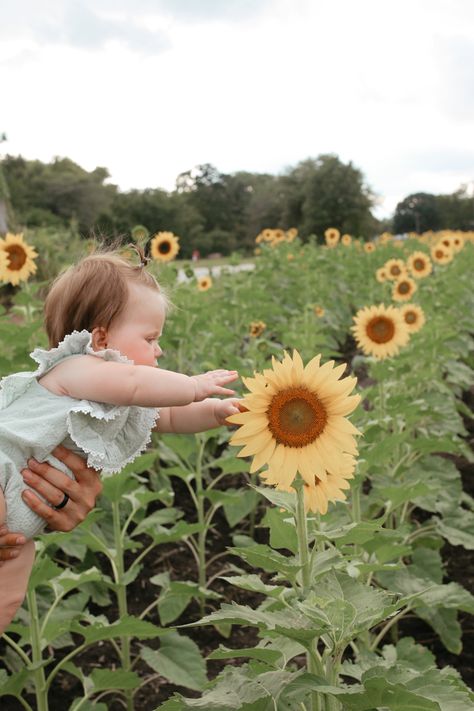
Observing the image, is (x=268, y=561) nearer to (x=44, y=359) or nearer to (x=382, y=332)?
(x=44, y=359)

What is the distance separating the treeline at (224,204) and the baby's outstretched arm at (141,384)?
42.9 feet

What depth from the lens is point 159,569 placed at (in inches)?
159

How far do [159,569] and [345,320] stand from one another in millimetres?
6202

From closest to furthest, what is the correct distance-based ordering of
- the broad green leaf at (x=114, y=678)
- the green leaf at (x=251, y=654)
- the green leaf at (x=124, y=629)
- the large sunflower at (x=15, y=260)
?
the green leaf at (x=251, y=654)
the green leaf at (x=124, y=629)
the broad green leaf at (x=114, y=678)
the large sunflower at (x=15, y=260)

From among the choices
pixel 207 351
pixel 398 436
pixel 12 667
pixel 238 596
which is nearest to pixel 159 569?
pixel 238 596

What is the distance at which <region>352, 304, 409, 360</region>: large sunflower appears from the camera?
4.70 meters

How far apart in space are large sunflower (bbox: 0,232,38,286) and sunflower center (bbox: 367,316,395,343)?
217cm

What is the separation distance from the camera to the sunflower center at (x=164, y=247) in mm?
8633

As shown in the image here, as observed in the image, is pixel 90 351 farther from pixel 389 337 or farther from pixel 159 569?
pixel 389 337

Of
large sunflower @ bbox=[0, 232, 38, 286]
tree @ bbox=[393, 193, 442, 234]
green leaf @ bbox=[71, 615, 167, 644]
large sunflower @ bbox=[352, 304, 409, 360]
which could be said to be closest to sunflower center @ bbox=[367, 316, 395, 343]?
large sunflower @ bbox=[352, 304, 409, 360]

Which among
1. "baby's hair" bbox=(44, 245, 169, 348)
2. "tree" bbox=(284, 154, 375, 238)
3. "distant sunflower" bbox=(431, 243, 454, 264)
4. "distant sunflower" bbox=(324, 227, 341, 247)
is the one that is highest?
"tree" bbox=(284, 154, 375, 238)

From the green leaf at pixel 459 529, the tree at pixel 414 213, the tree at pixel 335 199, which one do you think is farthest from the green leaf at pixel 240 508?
the tree at pixel 414 213

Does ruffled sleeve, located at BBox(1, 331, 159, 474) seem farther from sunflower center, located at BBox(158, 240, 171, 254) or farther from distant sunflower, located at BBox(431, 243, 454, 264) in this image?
distant sunflower, located at BBox(431, 243, 454, 264)

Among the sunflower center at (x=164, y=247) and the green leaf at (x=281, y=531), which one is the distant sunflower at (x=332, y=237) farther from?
the green leaf at (x=281, y=531)
